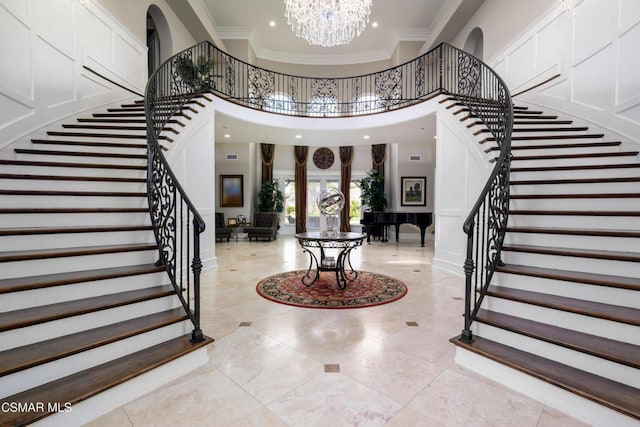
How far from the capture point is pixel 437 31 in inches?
330

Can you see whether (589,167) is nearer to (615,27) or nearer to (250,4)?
(615,27)

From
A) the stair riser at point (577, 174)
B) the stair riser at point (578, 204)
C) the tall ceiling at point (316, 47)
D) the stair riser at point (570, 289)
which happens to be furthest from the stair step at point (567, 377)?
the tall ceiling at point (316, 47)

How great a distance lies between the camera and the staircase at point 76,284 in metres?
1.71

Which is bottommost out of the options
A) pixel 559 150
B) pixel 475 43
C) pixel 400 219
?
pixel 400 219

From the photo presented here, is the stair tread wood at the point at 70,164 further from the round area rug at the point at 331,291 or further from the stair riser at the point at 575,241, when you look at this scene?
the stair riser at the point at 575,241

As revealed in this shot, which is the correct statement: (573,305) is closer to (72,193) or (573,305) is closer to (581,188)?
(581,188)

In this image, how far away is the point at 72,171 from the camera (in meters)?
3.39

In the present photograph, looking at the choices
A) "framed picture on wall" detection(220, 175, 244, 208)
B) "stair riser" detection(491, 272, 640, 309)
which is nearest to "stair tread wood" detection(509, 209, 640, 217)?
"stair riser" detection(491, 272, 640, 309)

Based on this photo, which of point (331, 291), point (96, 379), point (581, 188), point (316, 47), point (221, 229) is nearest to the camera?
point (96, 379)

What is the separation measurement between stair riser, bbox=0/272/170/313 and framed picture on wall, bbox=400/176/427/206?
330 inches

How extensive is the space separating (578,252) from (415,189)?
7455 mm

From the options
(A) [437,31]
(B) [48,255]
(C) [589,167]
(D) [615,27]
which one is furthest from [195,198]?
(A) [437,31]

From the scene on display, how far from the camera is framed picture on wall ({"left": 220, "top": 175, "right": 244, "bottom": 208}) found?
10195 millimetres

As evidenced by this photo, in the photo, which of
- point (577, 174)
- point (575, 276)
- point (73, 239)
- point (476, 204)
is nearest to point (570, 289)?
point (575, 276)
